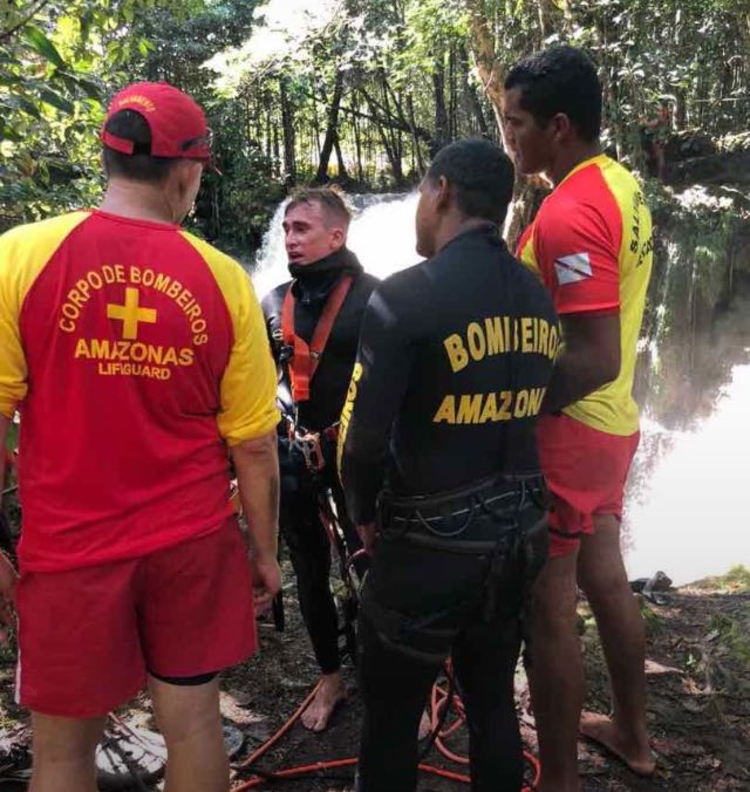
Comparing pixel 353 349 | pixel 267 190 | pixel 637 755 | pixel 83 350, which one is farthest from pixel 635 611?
pixel 267 190

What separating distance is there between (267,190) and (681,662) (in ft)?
50.0

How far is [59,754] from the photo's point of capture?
1.77m

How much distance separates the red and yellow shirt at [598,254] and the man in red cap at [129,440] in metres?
0.83

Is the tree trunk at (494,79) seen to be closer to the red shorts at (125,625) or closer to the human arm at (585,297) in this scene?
the human arm at (585,297)

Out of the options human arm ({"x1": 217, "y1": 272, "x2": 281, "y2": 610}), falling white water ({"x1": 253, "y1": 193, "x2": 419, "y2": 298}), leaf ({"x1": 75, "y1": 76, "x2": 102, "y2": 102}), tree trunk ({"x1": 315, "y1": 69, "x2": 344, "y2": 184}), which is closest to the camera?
human arm ({"x1": 217, "y1": 272, "x2": 281, "y2": 610})

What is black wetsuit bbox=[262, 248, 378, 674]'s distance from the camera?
2.80m

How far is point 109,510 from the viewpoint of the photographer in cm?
172

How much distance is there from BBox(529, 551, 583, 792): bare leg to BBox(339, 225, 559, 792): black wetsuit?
0.34m

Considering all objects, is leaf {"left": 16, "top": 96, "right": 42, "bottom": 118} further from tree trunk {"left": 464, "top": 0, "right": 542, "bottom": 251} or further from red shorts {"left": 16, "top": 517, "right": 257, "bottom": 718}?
tree trunk {"left": 464, "top": 0, "right": 542, "bottom": 251}

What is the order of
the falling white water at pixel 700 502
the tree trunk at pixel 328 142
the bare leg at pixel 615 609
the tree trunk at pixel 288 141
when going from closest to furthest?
1. the bare leg at pixel 615 609
2. the falling white water at pixel 700 502
3. the tree trunk at pixel 288 141
4. the tree trunk at pixel 328 142

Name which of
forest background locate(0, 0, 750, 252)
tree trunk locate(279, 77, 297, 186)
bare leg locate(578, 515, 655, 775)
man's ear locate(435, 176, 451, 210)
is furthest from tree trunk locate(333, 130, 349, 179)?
man's ear locate(435, 176, 451, 210)

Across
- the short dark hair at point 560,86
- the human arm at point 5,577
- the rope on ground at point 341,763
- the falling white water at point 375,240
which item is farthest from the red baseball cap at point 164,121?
the falling white water at point 375,240

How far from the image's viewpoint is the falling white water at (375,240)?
1387cm

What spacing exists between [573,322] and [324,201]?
117 centimetres
